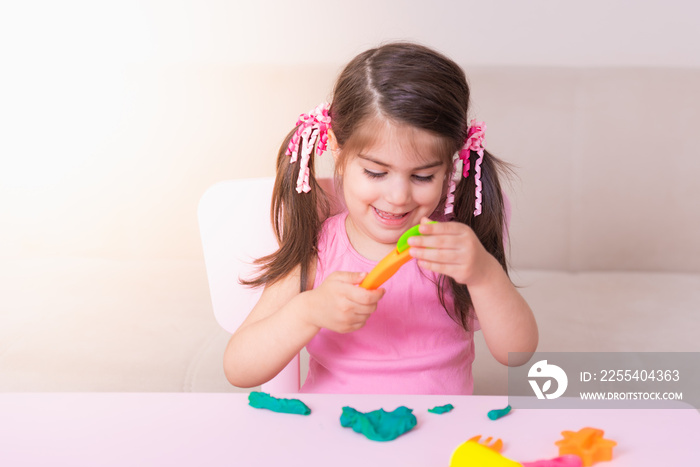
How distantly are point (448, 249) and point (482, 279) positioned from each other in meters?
0.10

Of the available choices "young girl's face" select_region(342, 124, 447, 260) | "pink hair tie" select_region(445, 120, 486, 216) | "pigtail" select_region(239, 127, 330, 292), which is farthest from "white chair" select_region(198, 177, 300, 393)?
"pink hair tie" select_region(445, 120, 486, 216)

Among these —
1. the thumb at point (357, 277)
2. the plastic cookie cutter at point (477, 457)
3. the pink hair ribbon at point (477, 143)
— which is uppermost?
the pink hair ribbon at point (477, 143)

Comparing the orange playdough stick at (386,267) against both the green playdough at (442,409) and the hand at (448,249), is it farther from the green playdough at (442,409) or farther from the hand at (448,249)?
the green playdough at (442,409)

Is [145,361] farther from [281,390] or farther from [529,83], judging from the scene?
[529,83]

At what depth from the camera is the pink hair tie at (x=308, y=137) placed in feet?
3.45

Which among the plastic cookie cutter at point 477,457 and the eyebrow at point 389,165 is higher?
the eyebrow at point 389,165

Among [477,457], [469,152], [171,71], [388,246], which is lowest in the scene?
[477,457]

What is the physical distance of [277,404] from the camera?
71 cm

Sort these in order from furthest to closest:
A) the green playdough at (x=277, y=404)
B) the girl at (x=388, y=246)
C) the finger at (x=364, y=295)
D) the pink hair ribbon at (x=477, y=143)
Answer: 1. the pink hair ribbon at (x=477, y=143)
2. the girl at (x=388, y=246)
3. the finger at (x=364, y=295)
4. the green playdough at (x=277, y=404)

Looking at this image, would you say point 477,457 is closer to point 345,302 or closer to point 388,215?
point 345,302

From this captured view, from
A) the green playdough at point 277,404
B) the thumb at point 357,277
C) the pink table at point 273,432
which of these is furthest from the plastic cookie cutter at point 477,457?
the thumb at point 357,277

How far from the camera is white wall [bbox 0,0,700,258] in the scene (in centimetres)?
215

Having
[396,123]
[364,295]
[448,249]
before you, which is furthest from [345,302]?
[396,123]

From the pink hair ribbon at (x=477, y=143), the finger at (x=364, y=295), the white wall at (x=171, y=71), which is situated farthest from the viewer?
the white wall at (x=171, y=71)
